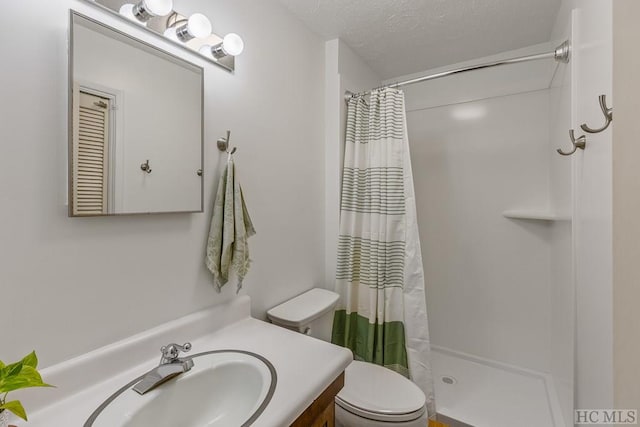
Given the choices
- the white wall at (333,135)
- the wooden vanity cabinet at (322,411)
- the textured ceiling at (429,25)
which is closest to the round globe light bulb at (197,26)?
the textured ceiling at (429,25)

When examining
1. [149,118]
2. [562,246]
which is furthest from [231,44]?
[562,246]

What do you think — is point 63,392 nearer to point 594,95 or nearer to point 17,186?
point 17,186

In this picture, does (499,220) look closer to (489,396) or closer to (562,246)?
(562,246)

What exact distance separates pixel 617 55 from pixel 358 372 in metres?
1.49

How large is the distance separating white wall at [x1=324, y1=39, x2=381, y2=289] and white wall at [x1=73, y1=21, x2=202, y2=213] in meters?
0.93

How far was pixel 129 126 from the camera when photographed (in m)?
0.91

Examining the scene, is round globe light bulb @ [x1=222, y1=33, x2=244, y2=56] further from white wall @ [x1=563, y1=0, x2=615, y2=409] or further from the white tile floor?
the white tile floor

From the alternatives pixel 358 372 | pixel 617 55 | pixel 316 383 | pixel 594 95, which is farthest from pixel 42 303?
pixel 594 95

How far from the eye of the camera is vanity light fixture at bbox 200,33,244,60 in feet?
3.68

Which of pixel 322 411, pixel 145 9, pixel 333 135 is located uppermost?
pixel 145 9

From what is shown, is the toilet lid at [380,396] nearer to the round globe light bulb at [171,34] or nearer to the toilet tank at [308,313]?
the toilet tank at [308,313]

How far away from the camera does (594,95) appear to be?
0.92m

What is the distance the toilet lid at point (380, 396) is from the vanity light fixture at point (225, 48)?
58.0 inches
